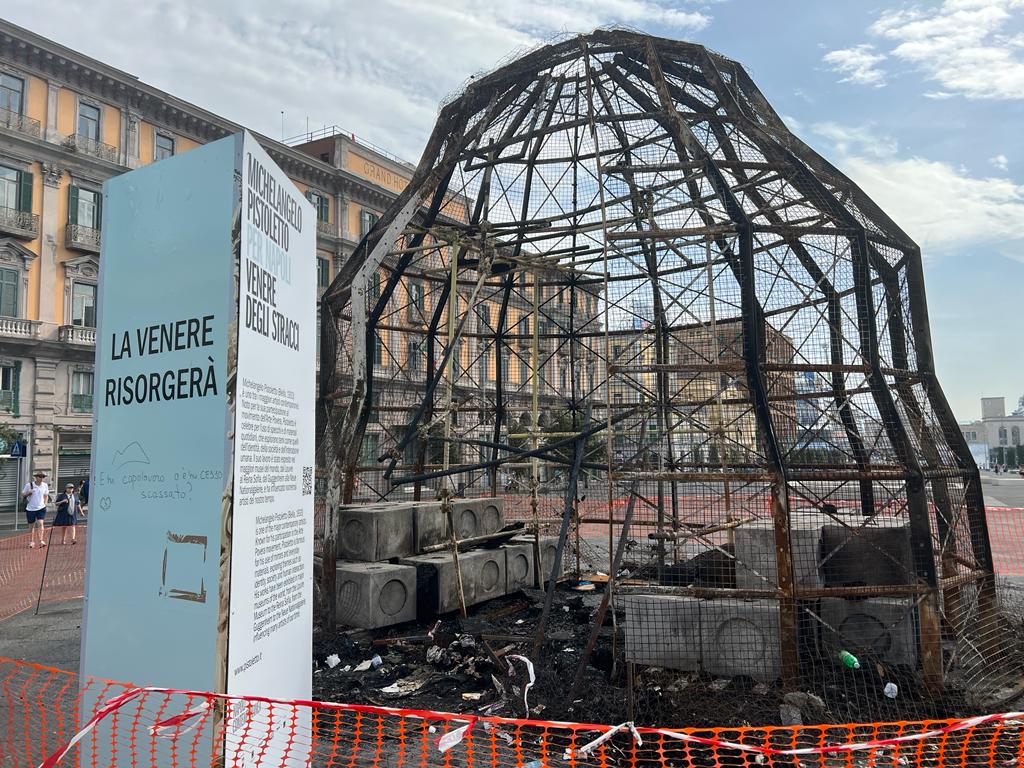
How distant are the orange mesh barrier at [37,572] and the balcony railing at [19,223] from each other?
12.5m

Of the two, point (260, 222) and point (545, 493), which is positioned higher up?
point (260, 222)

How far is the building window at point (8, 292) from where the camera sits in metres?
27.2

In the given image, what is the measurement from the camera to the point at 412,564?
10.8 m

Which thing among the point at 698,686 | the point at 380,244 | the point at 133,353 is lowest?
the point at 698,686

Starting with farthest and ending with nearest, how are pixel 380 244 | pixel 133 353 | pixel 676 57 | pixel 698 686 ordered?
pixel 380 244
pixel 676 57
pixel 698 686
pixel 133 353

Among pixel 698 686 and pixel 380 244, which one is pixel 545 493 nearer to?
pixel 380 244

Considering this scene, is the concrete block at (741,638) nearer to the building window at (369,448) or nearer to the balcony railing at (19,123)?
the building window at (369,448)

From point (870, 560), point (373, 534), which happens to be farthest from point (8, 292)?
point (870, 560)

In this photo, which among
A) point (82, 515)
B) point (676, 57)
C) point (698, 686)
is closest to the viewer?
point (698, 686)

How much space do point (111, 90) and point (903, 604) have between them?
1336 inches

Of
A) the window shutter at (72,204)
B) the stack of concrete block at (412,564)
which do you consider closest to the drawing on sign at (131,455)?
Answer: the stack of concrete block at (412,564)

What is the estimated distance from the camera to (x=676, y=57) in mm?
9898

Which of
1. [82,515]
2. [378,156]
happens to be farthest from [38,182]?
[378,156]

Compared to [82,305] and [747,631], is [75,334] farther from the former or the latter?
[747,631]
